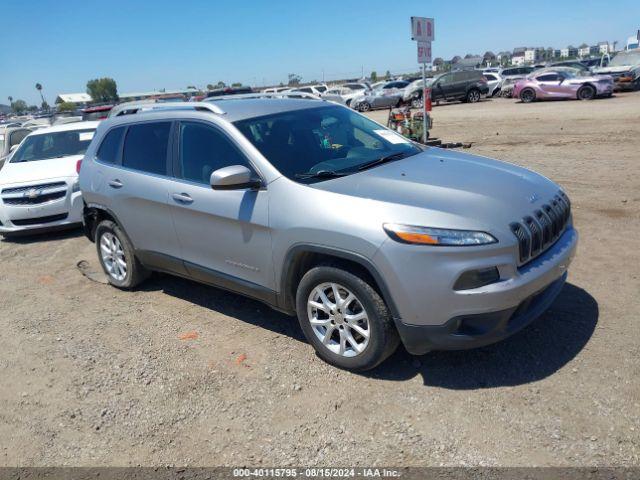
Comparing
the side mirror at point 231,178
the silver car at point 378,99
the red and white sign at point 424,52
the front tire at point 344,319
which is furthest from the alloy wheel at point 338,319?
the silver car at point 378,99

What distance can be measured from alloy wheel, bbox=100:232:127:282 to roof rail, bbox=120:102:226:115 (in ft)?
4.46

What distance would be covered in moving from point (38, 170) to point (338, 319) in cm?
686

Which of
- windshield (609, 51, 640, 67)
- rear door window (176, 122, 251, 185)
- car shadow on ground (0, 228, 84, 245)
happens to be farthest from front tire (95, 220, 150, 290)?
windshield (609, 51, 640, 67)

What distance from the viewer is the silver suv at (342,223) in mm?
3223

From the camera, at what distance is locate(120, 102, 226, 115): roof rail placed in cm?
448

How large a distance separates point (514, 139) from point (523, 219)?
11.2 meters

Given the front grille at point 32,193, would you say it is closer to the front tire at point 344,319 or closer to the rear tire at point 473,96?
the front tire at point 344,319

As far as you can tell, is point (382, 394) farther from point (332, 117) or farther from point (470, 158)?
point (332, 117)

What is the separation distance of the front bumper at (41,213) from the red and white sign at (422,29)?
745 cm

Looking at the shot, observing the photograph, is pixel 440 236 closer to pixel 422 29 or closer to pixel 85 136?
pixel 85 136

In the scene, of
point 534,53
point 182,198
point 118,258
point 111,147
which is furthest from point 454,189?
point 534,53

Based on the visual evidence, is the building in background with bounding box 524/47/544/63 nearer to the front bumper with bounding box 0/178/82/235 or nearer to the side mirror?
the front bumper with bounding box 0/178/82/235

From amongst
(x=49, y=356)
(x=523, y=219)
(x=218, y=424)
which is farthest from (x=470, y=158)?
(x=49, y=356)

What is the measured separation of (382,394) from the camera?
353cm
